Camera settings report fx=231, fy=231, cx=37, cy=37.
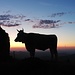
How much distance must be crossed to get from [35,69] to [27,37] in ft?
33.4

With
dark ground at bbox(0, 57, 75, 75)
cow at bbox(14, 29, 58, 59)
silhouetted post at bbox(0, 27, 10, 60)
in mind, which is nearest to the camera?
dark ground at bbox(0, 57, 75, 75)

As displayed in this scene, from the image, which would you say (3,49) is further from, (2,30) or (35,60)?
(35,60)

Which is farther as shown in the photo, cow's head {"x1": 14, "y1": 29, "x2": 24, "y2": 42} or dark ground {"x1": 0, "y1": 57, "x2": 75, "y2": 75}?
cow's head {"x1": 14, "y1": 29, "x2": 24, "y2": 42}

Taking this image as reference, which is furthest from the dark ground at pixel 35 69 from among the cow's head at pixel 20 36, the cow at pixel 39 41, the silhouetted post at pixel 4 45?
the silhouetted post at pixel 4 45

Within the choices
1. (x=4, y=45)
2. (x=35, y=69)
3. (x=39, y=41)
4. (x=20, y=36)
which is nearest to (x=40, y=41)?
(x=39, y=41)

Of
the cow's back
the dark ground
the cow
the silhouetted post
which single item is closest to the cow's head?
the cow

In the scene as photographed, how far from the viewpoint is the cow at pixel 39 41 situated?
93.5ft

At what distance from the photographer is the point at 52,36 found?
2975 cm

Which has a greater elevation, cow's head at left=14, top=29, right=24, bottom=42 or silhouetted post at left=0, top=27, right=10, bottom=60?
cow's head at left=14, top=29, right=24, bottom=42

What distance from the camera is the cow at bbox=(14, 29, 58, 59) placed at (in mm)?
28497

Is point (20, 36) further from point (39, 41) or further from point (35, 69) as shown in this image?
point (35, 69)

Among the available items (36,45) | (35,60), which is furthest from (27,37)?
(35,60)

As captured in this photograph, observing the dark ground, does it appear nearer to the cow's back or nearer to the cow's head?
the cow's back

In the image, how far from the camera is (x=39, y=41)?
28.7 meters
